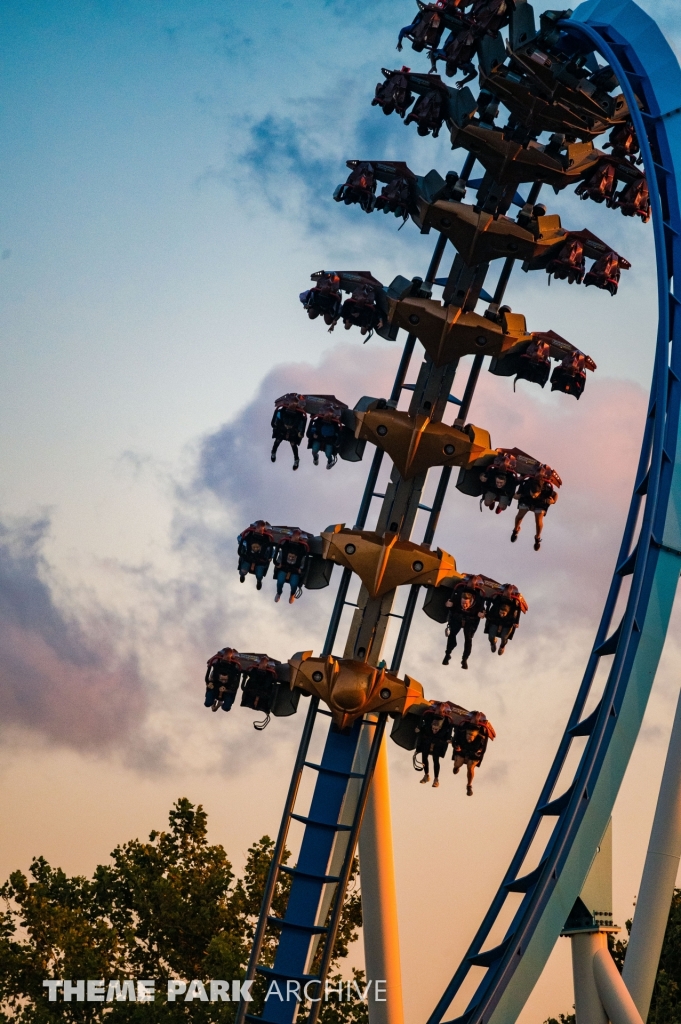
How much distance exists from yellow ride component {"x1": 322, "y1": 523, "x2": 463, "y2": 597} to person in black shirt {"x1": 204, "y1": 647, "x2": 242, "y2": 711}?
1.37m

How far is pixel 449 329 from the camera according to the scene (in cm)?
1406

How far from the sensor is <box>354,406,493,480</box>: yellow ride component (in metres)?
13.9

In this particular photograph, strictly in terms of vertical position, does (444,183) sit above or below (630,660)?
above

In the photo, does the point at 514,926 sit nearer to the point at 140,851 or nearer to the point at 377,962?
the point at 377,962

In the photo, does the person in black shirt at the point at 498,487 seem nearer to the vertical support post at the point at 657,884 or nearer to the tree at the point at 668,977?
the vertical support post at the point at 657,884

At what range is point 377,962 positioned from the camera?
14.5 metres

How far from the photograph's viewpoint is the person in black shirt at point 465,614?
526 inches

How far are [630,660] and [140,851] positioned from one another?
21.6 m

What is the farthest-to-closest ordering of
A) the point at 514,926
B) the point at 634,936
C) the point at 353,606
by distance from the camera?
1. the point at 634,936
2. the point at 353,606
3. the point at 514,926

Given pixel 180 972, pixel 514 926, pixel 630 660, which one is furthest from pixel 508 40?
pixel 180 972

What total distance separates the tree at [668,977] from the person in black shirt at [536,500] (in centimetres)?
1798

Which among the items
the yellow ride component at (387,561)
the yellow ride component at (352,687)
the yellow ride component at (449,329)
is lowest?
the yellow ride component at (352,687)

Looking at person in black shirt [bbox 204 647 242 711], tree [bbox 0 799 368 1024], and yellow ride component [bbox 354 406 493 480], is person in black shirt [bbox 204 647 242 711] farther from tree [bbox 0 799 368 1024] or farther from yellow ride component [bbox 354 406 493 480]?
tree [bbox 0 799 368 1024]

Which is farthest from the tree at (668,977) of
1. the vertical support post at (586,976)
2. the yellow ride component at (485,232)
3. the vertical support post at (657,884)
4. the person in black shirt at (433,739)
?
the yellow ride component at (485,232)
